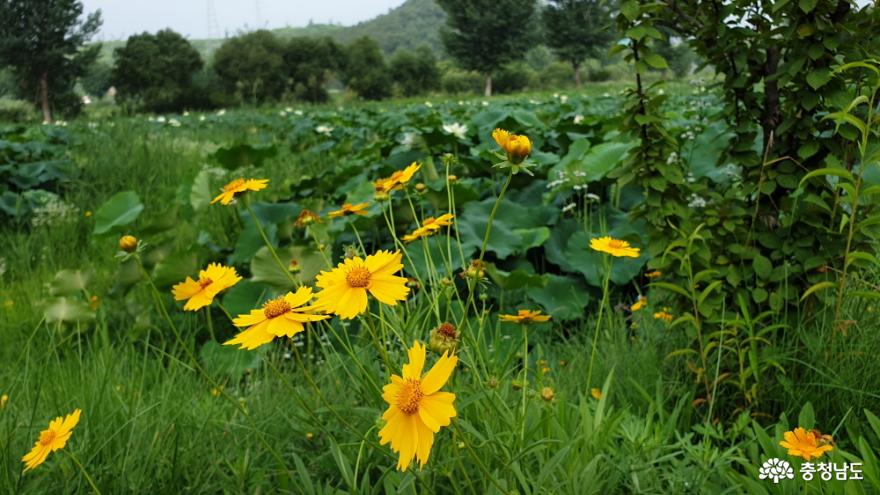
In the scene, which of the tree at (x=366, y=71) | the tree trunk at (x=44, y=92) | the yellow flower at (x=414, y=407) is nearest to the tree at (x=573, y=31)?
the tree at (x=366, y=71)

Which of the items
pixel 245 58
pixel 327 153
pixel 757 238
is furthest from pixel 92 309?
pixel 245 58

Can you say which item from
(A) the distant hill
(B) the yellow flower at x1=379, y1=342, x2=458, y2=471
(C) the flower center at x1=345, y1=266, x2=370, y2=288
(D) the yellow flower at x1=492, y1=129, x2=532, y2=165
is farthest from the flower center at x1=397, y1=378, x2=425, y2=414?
(A) the distant hill

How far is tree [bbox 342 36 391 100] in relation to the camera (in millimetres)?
33219

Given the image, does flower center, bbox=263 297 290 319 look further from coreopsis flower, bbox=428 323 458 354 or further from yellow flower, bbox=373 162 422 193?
yellow flower, bbox=373 162 422 193

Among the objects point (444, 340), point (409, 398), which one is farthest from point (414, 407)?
point (444, 340)

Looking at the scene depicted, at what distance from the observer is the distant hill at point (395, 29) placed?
93625 mm

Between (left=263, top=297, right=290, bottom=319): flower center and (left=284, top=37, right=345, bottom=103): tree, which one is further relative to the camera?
(left=284, top=37, right=345, bottom=103): tree

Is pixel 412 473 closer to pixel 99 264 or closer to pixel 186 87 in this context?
pixel 99 264

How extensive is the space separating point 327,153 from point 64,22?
3239 cm

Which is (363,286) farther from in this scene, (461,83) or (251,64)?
(461,83)

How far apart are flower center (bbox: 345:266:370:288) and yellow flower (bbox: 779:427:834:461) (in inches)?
21.8

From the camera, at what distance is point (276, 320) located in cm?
64

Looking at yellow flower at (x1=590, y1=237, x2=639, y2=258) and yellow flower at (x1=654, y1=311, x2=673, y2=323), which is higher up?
yellow flower at (x1=590, y1=237, x2=639, y2=258)

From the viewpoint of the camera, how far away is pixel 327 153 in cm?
550
